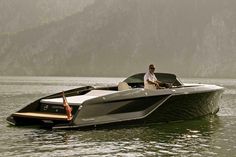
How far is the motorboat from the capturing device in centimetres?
2080

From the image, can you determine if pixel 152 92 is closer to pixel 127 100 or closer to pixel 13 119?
pixel 127 100

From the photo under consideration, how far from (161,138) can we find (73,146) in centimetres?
428

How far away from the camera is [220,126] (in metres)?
25.0

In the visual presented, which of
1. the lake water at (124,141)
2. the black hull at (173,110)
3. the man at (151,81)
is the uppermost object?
the man at (151,81)

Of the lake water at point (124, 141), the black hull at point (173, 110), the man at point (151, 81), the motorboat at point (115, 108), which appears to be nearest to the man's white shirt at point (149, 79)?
the man at point (151, 81)

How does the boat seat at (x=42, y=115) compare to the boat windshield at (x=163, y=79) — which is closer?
the boat seat at (x=42, y=115)

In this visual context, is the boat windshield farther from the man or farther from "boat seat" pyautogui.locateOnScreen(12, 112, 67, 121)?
"boat seat" pyautogui.locateOnScreen(12, 112, 67, 121)

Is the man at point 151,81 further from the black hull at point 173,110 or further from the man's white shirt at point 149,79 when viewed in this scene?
the black hull at point 173,110

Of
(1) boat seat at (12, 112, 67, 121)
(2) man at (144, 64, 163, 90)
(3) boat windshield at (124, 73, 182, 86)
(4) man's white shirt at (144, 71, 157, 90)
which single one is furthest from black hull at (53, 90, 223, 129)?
(3) boat windshield at (124, 73, 182, 86)

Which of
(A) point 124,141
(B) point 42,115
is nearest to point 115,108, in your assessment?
(A) point 124,141

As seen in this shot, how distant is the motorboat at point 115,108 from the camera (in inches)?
819

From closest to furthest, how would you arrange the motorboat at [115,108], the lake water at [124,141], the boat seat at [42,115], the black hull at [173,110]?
1. the lake water at [124,141]
2. the motorboat at [115,108]
3. the boat seat at [42,115]
4. the black hull at [173,110]

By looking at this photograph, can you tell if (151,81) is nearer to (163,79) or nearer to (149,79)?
(149,79)

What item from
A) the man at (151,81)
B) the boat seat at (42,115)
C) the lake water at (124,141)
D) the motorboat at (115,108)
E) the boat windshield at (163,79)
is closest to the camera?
the lake water at (124,141)
